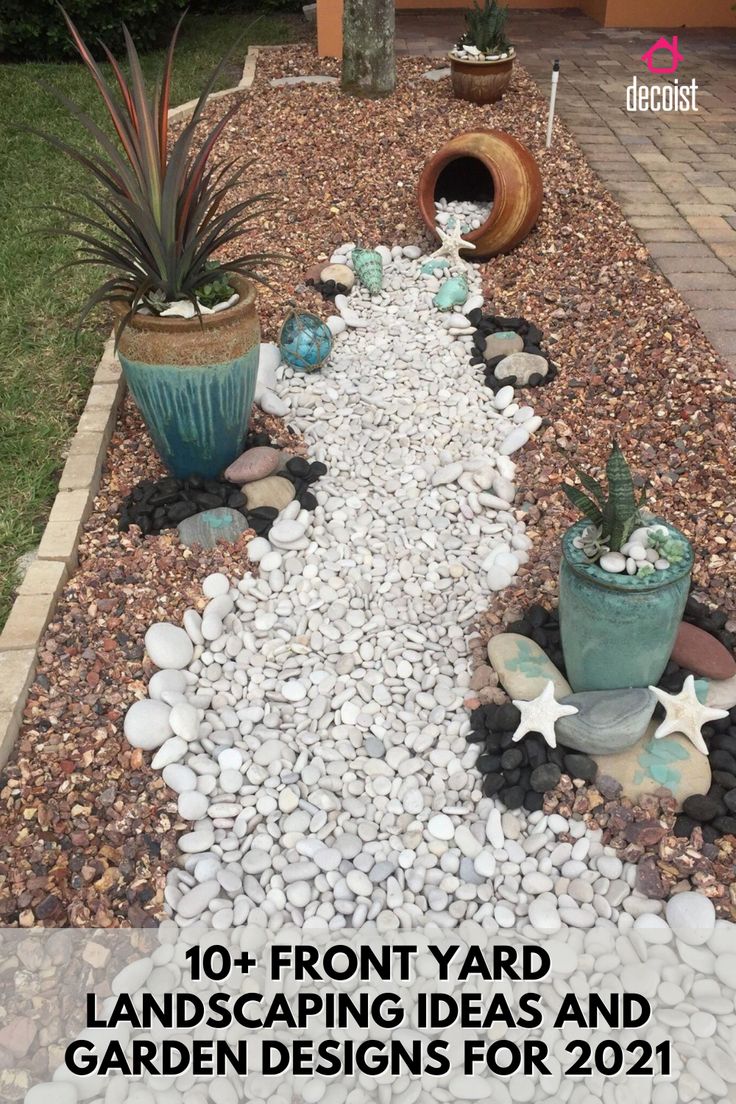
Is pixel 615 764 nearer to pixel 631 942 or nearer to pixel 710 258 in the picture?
pixel 631 942

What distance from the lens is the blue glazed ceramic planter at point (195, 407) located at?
114 inches

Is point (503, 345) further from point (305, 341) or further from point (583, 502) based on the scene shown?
point (583, 502)

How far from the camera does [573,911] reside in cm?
205

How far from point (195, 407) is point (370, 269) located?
1.88 metres

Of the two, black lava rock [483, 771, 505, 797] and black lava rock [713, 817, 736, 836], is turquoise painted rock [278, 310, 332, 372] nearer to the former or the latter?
black lava rock [483, 771, 505, 797]

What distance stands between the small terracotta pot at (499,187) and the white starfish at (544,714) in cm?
310

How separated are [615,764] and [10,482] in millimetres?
2351

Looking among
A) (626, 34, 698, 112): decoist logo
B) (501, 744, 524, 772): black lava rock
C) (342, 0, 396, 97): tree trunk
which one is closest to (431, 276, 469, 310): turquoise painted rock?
(501, 744, 524, 772): black lava rock

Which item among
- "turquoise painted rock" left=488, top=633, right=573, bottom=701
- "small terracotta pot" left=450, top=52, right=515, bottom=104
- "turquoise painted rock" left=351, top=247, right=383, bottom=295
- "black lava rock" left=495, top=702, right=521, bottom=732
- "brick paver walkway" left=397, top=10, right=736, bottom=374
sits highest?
"small terracotta pot" left=450, top=52, right=515, bottom=104

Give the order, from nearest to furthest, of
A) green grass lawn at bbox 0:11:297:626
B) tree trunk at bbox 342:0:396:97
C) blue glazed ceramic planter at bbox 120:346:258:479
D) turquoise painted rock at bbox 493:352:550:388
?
blue glazed ceramic planter at bbox 120:346:258:479
green grass lawn at bbox 0:11:297:626
turquoise painted rock at bbox 493:352:550:388
tree trunk at bbox 342:0:396:97

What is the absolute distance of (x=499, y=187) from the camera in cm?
453

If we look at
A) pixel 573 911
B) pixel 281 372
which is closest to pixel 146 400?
pixel 281 372

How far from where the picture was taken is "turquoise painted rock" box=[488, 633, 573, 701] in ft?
7.94

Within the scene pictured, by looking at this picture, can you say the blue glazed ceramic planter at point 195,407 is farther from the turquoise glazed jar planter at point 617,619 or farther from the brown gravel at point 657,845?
the brown gravel at point 657,845
